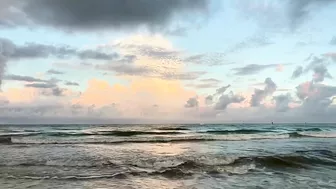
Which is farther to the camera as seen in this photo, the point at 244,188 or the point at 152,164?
the point at 152,164

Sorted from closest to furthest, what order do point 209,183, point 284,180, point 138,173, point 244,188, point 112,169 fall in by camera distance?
point 244,188, point 209,183, point 284,180, point 138,173, point 112,169

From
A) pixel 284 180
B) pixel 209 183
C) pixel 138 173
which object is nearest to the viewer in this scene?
pixel 209 183

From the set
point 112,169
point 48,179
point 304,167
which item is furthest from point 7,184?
point 304,167

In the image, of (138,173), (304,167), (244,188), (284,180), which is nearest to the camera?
(244,188)

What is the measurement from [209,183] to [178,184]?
1.03 m

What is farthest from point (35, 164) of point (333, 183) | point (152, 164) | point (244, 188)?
point (333, 183)

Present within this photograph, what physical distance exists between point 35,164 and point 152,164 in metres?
5.33

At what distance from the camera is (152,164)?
1390 centimetres

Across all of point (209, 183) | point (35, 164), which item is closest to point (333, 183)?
point (209, 183)

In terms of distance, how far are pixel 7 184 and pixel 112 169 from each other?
13.4 feet

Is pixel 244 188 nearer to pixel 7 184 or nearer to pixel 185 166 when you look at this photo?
pixel 185 166

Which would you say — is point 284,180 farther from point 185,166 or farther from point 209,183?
point 185,166

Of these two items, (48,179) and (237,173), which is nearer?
(48,179)

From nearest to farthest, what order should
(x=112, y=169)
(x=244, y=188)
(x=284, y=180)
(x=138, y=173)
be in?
(x=244, y=188) < (x=284, y=180) < (x=138, y=173) < (x=112, y=169)
